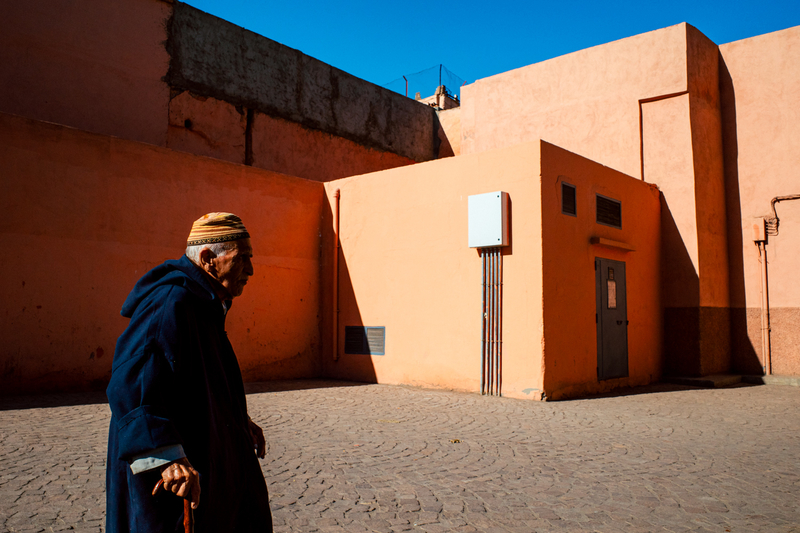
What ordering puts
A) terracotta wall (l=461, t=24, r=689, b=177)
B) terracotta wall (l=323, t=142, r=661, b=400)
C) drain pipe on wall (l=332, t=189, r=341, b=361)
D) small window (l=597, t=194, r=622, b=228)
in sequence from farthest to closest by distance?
1. terracotta wall (l=461, t=24, r=689, b=177)
2. drain pipe on wall (l=332, t=189, r=341, b=361)
3. small window (l=597, t=194, r=622, b=228)
4. terracotta wall (l=323, t=142, r=661, b=400)

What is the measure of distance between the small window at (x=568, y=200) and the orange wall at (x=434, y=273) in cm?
73

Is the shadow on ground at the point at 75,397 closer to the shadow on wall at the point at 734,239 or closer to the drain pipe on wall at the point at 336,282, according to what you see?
the drain pipe on wall at the point at 336,282

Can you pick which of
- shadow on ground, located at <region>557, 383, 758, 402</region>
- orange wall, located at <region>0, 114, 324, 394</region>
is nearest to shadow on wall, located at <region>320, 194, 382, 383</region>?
orange wall, located at <region>0, 114, 324, 394</region>

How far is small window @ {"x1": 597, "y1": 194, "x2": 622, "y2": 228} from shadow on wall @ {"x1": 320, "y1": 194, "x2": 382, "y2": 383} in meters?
4.08

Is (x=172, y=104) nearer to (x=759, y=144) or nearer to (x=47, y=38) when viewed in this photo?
(x=47, y=38)

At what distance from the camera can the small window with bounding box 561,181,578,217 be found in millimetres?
9516

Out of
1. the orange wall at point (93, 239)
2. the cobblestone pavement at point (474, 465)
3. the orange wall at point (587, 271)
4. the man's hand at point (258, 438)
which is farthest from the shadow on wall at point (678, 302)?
the man's hand at point (258, 438)

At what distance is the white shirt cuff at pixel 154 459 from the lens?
1.89m

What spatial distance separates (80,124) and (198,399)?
11.3 meters

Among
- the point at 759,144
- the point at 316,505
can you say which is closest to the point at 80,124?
the point at 316,505

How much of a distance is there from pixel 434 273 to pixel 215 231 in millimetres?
7888

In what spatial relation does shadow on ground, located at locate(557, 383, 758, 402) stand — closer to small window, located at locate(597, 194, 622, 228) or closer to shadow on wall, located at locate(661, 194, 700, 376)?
shadow on wall, located at locate(661, 194, 700, 376)

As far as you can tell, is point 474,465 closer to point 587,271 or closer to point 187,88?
point 587,271

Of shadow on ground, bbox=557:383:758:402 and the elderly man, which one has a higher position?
the elderly man
